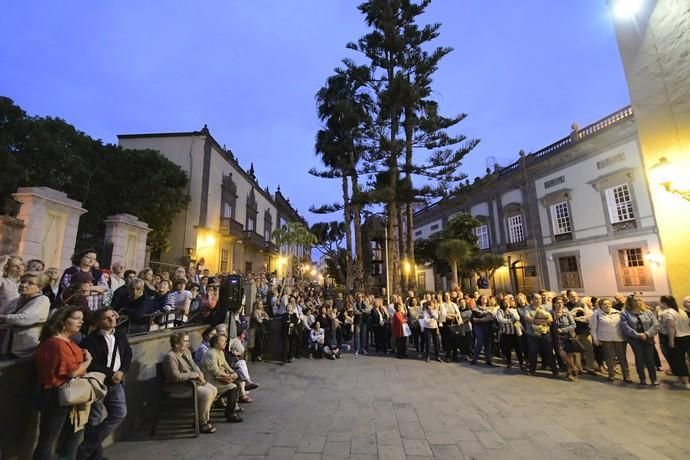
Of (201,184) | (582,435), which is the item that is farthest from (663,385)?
(201,184)

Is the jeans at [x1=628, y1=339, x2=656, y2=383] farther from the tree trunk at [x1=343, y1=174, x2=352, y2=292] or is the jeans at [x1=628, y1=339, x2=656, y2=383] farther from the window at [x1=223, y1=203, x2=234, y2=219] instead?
the window at [x1=223, y1=203, x2=234, y2=219]

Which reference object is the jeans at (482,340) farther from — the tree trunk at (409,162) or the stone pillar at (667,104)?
the tree trunk at (409,162)

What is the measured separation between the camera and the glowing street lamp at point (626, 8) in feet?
22.0

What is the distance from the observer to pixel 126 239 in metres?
9.70

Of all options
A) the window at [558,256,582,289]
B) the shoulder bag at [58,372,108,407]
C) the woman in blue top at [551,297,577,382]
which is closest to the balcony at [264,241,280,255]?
the window at [558,256,582,289]

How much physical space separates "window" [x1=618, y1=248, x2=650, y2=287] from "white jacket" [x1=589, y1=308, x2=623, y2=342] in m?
12.4

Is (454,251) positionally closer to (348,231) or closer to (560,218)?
(348,231)

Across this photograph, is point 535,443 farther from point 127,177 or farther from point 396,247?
point 127,177

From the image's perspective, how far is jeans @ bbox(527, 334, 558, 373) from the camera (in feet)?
20.9

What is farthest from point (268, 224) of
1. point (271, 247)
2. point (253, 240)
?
point (253, 240)

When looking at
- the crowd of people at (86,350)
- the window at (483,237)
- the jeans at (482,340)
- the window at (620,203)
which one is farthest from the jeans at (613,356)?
the window at (483,237)

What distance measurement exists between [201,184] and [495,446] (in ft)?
58.5

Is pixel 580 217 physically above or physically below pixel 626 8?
below

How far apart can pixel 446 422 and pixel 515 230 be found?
21.1 meters
